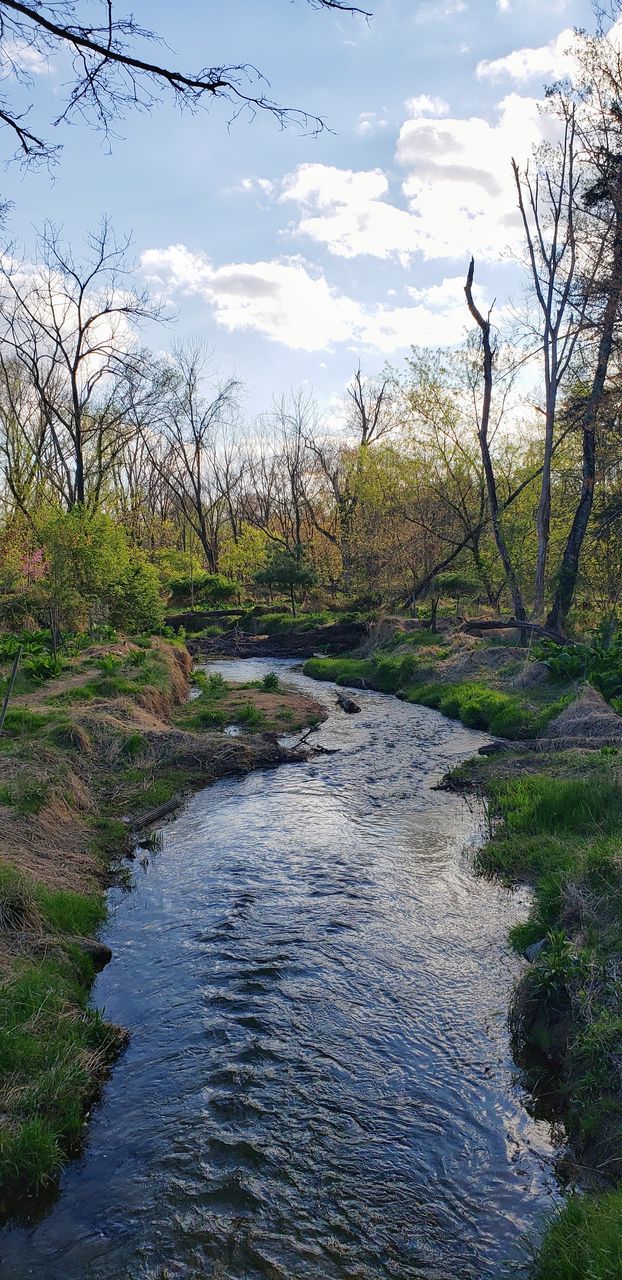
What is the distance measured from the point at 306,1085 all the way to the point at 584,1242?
82.3 inches

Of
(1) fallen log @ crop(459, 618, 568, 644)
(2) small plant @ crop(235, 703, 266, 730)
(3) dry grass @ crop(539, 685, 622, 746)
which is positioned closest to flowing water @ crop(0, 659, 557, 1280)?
(3) dry grass @ crop(539, 685, 622, 746)

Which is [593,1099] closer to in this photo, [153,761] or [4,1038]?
[4,1038]

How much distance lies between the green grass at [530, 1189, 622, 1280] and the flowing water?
0.32m

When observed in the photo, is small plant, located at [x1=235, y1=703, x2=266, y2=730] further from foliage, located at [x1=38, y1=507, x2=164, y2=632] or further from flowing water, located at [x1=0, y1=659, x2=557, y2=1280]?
flowing water, located at [x1=0, y1=659, x2=557, y2=1280]

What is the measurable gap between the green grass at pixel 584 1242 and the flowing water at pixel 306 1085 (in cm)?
32

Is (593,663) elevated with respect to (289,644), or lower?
elevated

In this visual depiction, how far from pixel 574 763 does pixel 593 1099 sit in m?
6.27

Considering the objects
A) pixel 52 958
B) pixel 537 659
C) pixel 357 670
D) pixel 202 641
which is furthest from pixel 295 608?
pixel 52 958

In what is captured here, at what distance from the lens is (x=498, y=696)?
52.5ft

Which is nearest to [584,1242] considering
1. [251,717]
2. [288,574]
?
[251,717]

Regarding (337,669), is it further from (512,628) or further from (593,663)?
(593,663)

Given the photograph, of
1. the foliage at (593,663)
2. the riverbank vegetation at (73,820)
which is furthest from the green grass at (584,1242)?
the foliage at (593,663)

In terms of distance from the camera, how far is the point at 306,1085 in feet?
16.3

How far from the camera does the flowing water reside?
3.80 metres
